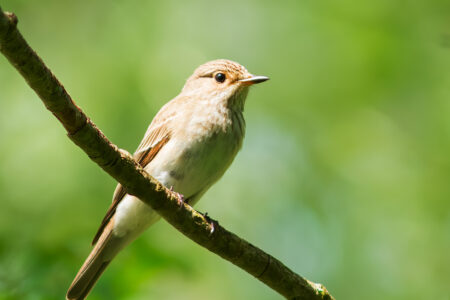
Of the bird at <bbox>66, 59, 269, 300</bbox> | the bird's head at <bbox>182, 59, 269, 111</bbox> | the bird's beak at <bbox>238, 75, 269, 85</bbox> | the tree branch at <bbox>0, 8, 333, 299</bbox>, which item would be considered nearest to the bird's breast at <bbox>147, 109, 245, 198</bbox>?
the bird at <bbox>66, 59, 269, 300</bbox>

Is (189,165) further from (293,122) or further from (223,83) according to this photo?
(293,122)

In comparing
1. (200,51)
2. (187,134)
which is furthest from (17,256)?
(200,51)

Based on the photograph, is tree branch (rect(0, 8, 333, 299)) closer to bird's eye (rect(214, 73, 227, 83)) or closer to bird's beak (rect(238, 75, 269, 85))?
bird's beak (rect(238, 75, 269, 85))

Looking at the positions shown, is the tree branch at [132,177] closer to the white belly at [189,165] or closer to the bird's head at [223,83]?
the white belly at [189,165]

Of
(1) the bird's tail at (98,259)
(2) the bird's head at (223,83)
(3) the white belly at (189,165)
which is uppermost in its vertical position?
(2) the bird's head at (223,83)

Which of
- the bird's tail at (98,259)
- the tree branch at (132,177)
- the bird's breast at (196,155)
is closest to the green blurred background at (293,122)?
the bird's tail at (98,259)

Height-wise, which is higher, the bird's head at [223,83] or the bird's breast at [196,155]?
the bird's head at [223,83]

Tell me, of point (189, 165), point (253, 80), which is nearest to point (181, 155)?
point (189, 165)

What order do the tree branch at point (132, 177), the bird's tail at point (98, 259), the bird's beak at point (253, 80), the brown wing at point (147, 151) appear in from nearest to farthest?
the tree branch at point (132, 177)
the brown wing at point (147, 151)
the bird's tail at point (98, 259)
the bird's beak at point (253, 80)
